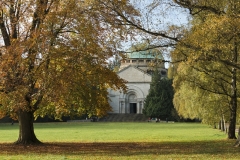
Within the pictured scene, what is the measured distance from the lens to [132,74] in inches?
3423

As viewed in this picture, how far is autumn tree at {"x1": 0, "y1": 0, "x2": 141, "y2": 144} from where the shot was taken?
15695mm

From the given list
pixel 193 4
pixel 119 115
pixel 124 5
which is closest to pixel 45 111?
pixel 124 5

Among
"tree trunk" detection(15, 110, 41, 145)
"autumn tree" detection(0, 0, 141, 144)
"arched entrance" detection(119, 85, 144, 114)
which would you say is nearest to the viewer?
"autumn tree" detection(0, 0, 141, 144)

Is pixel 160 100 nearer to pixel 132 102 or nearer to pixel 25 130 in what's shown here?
pixel 132 102

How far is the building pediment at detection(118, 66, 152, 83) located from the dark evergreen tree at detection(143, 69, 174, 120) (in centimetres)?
1059

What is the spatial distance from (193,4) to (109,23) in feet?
11.0

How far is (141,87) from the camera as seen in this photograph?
289ft

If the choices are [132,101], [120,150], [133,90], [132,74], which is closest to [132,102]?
[132,101]

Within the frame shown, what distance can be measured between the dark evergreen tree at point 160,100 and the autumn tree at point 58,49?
55794mm

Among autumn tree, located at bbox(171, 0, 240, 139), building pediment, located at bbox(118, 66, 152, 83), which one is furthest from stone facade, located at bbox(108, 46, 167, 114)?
autumn tree, located at bbox(171, 0, 240, 139)

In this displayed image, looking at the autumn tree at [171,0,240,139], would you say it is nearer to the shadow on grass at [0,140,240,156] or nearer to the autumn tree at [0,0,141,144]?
the autumn tree at [0,0,141,144]

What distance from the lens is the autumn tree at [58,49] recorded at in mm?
15695

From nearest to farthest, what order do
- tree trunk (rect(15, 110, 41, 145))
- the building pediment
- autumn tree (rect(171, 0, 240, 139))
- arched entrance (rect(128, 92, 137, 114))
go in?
autumn tree (rect(171, 0, 240, 139)) → tree trunk (rect(15, 110, 41, 145)) → the building pediment → arched entrance (rect(128, 92, 137, 114))

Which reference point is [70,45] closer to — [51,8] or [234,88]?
[51,8]
